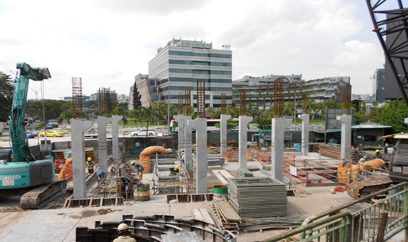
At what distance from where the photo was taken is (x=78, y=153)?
1402cm

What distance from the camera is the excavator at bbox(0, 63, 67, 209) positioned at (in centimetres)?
1365

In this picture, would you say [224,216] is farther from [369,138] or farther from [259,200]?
[369,138]

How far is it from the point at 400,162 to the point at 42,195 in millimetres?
15486

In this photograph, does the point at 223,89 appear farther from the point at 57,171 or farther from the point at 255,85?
the point at 57,171

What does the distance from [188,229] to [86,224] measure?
3731 mm

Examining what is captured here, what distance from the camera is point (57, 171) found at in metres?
22.7

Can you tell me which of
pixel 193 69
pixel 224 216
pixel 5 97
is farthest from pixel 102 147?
pixel 193 69

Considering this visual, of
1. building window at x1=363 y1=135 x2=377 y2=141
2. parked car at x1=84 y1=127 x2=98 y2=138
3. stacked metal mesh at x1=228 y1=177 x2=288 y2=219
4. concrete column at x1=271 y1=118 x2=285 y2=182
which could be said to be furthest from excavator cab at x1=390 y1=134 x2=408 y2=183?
parked car at x1=84 y1=127 x2=98 y2=138

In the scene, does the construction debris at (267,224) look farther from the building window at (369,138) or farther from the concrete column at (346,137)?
the building window at (369,138)

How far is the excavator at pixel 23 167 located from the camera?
13648mm

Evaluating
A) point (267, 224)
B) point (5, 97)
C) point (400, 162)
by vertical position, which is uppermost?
point (5, 97)

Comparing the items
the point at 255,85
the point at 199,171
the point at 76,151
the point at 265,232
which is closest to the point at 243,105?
the point at 199,171

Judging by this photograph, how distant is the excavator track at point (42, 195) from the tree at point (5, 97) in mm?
54681

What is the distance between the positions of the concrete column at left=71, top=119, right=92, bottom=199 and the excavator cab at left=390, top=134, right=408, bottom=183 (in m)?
13.3
